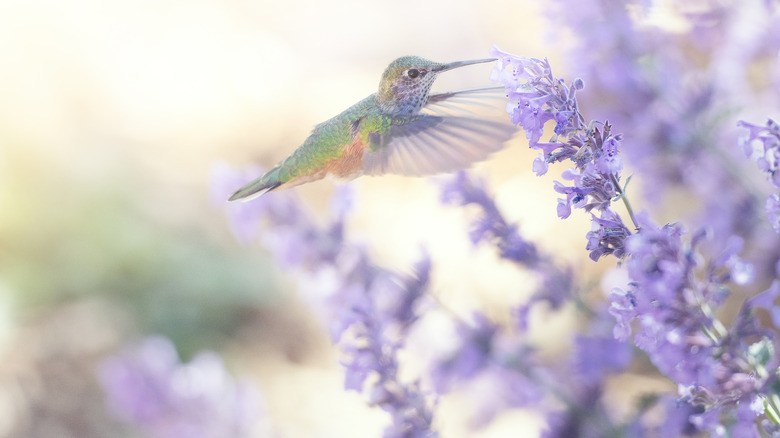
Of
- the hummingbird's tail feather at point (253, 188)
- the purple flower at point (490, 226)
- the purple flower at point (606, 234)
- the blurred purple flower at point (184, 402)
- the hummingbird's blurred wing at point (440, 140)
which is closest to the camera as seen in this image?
the purple flower at point (606, 234)

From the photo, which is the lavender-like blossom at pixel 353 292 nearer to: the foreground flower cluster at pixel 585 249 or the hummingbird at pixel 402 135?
the foreground flower cluster at pixel 585 249

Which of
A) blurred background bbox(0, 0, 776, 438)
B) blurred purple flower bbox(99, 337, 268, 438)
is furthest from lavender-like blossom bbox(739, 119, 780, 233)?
blurred purple flower bbox(99, 337, 268, 438)

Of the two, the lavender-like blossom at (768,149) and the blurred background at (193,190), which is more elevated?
the blurred background at (193,190)

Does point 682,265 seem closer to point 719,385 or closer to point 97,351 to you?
point 719,385

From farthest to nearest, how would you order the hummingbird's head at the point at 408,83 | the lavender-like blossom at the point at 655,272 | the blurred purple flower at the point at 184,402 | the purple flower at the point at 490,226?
the blurred purple flower at the point at 184,402 → the purple flower at the point at 490,226 → the hummingbird's head at the point at 408,83 → the lavender-like blossom at the point at 655,272

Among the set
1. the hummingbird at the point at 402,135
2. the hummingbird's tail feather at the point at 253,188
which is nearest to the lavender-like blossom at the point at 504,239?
the hummingbird at the point at 402,135

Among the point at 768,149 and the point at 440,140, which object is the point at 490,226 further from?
the point at 768,149

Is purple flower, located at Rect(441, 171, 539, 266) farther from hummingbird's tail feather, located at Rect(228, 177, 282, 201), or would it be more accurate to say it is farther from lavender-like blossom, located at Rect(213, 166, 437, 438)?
hummingbird's tail feather, located at Rect(228, 177, 282, 201)
